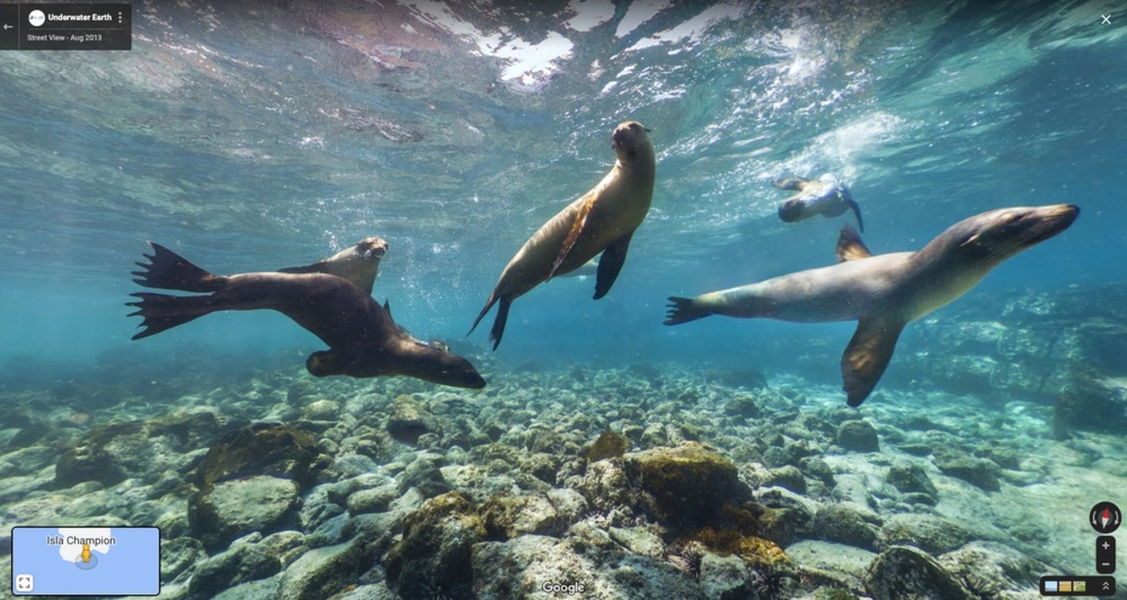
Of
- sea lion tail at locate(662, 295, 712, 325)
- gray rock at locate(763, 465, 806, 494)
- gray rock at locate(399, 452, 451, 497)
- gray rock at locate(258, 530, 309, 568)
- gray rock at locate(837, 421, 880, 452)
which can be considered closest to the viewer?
gray rock at locate(258, 530, 309, 568)

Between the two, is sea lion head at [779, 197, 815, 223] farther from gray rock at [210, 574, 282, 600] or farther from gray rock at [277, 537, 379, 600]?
gray rock at [210, 574, 282, 600]

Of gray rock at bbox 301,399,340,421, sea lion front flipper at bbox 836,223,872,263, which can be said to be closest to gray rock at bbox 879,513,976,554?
sea lion front flipper at bbox 836,223,872,263

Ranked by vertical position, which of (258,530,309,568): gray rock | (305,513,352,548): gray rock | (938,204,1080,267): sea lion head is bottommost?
(258,530,309,568): gray rock

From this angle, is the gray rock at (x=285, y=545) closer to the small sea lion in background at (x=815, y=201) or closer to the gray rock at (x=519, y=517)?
the gray rock at (x=519, y=517)

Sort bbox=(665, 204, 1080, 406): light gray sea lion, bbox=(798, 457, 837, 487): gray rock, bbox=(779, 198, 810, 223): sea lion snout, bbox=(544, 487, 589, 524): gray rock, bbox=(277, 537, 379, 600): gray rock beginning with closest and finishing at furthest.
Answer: bbox=(277, 537, 379, 600): gray rock < bbox=(665, 204, 1080, 406): light gray sea lion < bbox=(544, 487, 589, 524): gray rock < bbox=(798, 457, 837, 487): gray rock < bbox=(779, 198, 810, 223): sea lion snout

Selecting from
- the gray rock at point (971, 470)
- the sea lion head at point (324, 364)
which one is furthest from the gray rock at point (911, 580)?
the gray rock at point (971, 470)

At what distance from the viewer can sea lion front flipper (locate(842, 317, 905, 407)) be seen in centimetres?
400

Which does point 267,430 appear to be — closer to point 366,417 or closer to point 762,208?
point 366,417

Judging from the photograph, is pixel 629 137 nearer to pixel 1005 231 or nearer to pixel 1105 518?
pixel 1005 231

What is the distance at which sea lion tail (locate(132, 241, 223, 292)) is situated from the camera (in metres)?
3.05

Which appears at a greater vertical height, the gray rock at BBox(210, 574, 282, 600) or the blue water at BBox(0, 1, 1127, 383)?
the blue water at BBox(0, 1, 1127, 383)

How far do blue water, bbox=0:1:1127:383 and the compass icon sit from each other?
831 cm

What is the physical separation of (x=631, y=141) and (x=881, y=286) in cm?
323

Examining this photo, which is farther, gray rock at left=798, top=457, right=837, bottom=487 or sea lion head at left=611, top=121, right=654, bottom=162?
gray rock at left=798, top=457, right=837, bottom=487
